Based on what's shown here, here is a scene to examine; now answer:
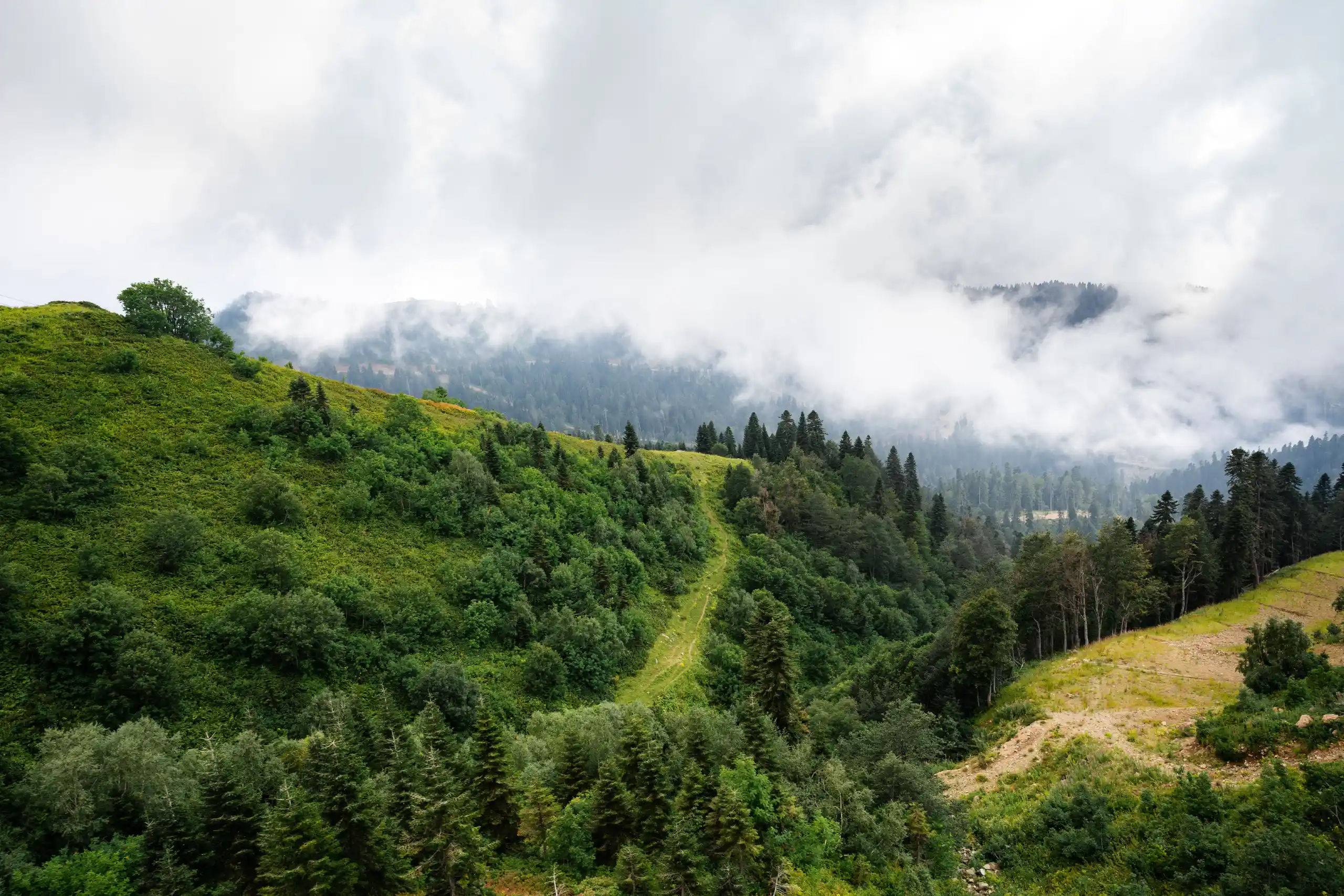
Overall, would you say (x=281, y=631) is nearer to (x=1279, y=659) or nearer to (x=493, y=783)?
(x=493, y=783)

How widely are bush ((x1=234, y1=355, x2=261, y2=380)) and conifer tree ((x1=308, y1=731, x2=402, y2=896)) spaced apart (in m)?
64.6

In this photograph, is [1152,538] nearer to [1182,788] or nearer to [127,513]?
[1182,788]

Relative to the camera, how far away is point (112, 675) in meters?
36.2

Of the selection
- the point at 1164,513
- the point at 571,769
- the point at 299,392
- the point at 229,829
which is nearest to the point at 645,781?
the point at 571,769

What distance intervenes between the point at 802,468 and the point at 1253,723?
96.8 meters

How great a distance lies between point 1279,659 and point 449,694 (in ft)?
187

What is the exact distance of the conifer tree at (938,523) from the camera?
132625 mm

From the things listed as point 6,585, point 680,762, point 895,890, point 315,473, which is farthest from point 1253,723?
point 315,473

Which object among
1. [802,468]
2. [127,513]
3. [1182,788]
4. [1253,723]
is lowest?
[1182,788]

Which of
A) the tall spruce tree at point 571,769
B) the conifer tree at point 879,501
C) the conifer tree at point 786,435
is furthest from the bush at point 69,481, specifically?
the conifer tree at point 786,435

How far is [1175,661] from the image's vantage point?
47188 millimetres

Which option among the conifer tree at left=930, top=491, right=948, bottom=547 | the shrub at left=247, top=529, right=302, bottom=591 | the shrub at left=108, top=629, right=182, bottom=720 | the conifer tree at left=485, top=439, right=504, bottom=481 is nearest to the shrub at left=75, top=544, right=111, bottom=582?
the shrub at left=108, top=629, right=182, bottom=720

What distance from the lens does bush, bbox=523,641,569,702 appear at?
53.1m

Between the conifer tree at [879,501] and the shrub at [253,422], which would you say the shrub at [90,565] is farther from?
the conifer tree at [879,501]
